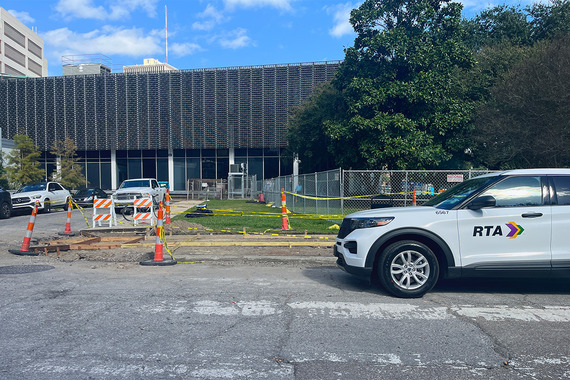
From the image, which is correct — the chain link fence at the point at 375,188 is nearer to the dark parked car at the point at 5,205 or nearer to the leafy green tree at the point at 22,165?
the dark parked car at the point at 5,205

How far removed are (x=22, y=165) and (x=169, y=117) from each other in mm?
13788

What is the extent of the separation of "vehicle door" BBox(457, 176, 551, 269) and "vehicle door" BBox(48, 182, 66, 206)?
23827 millimetres

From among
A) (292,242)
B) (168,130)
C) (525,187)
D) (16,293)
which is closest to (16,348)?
(16,293)

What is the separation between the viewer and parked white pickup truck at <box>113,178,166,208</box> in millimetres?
21609

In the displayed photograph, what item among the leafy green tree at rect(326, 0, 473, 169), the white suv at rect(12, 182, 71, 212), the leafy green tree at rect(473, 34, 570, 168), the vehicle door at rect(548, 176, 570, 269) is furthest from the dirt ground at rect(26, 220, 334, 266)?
the white suv at rect(12, 182, 71, 212)

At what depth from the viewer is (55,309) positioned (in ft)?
18.2

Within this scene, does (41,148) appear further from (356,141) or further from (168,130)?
(356,141)

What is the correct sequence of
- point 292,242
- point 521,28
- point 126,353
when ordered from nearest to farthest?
point 126,353 → point 292,242 → point 521,28

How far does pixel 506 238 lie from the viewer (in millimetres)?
6035

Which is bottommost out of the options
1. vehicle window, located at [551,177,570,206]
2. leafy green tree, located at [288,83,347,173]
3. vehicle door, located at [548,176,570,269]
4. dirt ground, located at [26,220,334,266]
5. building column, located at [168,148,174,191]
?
dirt ground, located at [26,220,334,266]

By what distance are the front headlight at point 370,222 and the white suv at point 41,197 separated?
20.1 meters

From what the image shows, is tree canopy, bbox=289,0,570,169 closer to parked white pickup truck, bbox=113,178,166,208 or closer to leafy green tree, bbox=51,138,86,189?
parked white pickup truck, bbox=113,178,166,208

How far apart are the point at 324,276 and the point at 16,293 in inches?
181

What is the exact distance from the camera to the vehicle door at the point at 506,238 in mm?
6004
